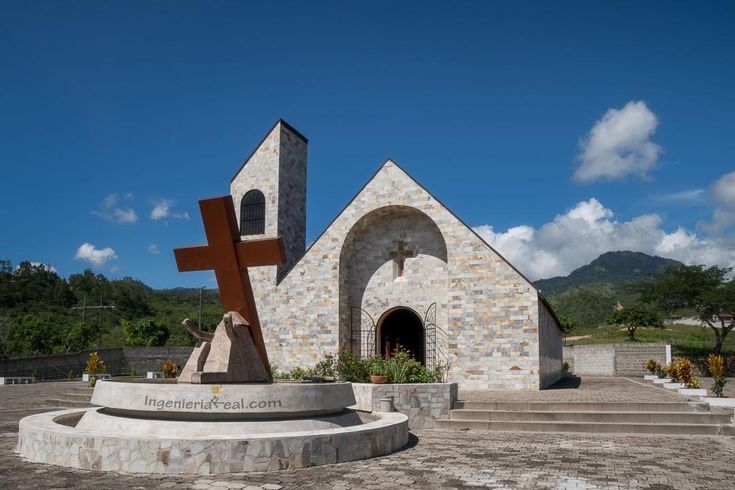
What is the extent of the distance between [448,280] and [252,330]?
1067cm

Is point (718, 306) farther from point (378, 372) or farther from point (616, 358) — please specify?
point (378, 372)

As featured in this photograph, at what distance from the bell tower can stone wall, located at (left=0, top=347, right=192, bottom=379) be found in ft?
46.3

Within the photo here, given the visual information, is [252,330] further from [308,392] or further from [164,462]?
[164,462]

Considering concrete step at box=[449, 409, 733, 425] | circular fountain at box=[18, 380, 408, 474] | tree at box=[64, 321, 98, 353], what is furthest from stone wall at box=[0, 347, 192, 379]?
concrete step at box=[449, 409, 733, 425]

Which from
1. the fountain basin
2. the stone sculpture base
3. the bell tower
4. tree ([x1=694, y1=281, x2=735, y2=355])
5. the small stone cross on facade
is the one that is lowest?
the fountain basin

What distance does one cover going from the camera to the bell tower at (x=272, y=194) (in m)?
23.1

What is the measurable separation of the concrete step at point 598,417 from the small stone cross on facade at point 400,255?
8.89 meters

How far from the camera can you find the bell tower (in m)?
23.1

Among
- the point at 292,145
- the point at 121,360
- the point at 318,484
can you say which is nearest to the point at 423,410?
the point at 318,484

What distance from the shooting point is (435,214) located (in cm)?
1986

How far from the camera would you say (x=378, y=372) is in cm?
1382

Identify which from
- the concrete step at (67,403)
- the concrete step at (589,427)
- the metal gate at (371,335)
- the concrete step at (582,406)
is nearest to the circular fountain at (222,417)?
the concrete step at (589,427)

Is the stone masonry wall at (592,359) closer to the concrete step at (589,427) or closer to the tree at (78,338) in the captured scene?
the concrete step at (589,427)

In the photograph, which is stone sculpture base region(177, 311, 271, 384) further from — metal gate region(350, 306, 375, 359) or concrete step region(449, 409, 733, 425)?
metal gate region(350, 306, 375, 359)
